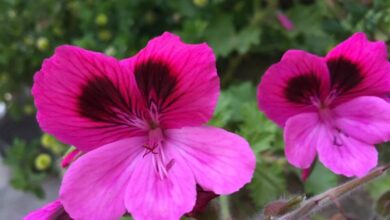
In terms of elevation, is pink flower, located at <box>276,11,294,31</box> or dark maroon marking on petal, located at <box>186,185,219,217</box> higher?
dark maroon marking on petal, located at <box>186,185,219,217</box>

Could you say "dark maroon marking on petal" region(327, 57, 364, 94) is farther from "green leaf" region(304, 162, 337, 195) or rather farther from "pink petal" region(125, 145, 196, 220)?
"green leaf" region(304, 162, 337, 195)

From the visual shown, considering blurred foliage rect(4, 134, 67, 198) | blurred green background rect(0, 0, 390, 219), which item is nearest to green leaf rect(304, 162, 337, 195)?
blurred green background rect(0, 0, 390, 219)

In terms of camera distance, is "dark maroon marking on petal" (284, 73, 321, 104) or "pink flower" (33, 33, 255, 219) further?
"dark maroon marking on petal" (284, 73, 321, 104)

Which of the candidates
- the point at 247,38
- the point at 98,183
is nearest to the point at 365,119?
the point at 98,183

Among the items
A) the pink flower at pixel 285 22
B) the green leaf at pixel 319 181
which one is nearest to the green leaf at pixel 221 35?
the pink flower at pixel 285 22

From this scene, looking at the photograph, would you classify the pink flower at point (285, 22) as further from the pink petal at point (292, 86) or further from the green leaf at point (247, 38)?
the pink petal at point (292, 86)

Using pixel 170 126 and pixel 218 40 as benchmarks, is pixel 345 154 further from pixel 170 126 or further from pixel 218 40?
pixel 218 40

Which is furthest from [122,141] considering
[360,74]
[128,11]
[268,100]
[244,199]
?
[128,11]

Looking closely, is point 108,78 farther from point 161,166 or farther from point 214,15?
point 214,15
